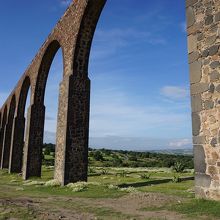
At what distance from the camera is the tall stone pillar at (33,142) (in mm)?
19047

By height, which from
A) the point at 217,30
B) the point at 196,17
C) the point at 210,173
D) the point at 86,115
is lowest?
the point at 210,173

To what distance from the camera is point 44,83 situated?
2034cm

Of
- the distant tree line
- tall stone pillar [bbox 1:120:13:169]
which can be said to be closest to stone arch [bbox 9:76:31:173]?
tall stone pillar [bbox 1:120:13:169]

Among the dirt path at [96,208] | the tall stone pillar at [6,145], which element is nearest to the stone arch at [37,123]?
the dirt path at [96,208]

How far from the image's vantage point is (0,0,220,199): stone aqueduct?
672 cm

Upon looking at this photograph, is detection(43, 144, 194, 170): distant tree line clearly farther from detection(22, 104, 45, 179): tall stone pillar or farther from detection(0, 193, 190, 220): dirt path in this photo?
detection(0, 193, 190, 220): dirt path

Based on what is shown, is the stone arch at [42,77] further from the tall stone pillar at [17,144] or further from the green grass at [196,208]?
the green grass at [196,208]

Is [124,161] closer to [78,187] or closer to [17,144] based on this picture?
[17,144]

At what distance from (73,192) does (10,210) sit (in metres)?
3.63

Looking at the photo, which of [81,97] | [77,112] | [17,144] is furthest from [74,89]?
[17,144]

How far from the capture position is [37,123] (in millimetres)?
19594

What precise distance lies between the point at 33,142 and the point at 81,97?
7199 millimetres

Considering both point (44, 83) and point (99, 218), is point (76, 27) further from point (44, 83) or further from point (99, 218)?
point (99, 218)

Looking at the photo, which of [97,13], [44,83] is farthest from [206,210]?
[44,83]
